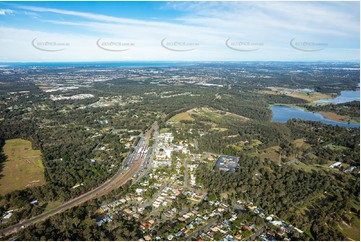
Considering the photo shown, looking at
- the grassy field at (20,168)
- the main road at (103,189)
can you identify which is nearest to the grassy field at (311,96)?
the main road at (103,189)

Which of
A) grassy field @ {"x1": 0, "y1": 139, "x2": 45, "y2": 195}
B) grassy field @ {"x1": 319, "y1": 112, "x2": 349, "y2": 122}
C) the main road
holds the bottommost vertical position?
the main road

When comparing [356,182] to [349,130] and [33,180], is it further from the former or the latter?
[33,180]

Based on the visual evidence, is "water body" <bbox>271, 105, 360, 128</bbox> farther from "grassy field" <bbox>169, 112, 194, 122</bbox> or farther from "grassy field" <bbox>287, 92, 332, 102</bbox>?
"grassy field" <bbox>169, 112, 194, 122</bbox>

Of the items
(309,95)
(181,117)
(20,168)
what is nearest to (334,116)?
(309,95)

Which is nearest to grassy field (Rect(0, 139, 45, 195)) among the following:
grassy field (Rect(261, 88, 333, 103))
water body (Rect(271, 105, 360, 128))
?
water body (Rect(271, 105, 360, 128))

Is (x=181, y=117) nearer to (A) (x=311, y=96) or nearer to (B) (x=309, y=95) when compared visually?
(A) (x=311, y=96)

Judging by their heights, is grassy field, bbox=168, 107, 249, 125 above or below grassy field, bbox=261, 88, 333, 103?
below

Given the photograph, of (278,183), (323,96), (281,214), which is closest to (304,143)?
(278,183)
